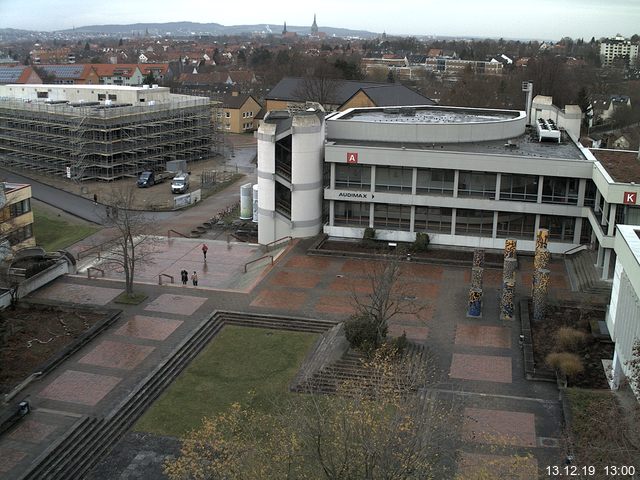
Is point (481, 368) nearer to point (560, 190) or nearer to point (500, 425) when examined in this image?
point (500, 425)

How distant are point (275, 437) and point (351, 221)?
94.4ft

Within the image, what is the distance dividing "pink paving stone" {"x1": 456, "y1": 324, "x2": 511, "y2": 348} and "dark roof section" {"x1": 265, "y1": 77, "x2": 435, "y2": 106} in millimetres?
57024

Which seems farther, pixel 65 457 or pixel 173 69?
pixel 173 69

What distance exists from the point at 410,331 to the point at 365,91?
196 ft

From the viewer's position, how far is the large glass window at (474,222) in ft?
143

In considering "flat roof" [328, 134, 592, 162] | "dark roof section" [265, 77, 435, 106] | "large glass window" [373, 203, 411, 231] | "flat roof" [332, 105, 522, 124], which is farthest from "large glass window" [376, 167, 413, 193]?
"dark roof section" [265, 77, 435, 106]

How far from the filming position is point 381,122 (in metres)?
47.7

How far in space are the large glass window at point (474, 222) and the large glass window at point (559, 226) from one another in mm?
3071

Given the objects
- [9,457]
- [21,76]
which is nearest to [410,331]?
[9,457]

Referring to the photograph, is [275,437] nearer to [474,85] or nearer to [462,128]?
[462,128]

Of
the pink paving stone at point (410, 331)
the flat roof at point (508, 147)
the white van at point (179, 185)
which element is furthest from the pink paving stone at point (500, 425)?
the white van at point (179, 185)

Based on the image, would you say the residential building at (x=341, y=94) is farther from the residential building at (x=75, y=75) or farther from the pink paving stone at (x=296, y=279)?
the residential building at (x=75, y=75)

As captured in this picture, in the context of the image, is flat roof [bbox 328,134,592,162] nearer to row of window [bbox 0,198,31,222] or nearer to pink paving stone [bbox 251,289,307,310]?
pink paving stone [bbox 251,289,307,310]

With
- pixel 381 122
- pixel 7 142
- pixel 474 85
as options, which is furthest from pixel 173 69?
pixel 381 122
